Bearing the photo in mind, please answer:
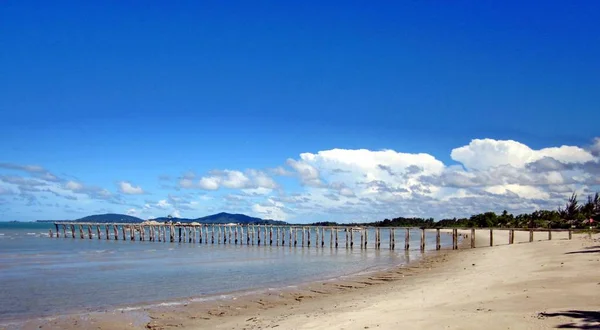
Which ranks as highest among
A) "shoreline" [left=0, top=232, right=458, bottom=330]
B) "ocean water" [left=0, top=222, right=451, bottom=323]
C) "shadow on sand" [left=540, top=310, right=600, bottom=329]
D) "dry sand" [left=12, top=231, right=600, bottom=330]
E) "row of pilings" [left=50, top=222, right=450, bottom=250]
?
"shadow on sand" [left=540, top=310, right=600, bottom=329]

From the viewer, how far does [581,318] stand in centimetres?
1051

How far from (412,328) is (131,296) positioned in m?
15.9

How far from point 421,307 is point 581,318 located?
4.58 m

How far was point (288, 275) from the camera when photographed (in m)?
31.6

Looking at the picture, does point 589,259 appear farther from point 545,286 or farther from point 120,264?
point 120,264

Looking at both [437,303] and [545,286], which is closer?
[437,303]

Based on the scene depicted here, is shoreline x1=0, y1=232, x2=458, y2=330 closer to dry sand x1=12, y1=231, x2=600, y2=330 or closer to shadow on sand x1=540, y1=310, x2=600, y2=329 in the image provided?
dry sand x1=12, y1=231, x2=600, y2=330

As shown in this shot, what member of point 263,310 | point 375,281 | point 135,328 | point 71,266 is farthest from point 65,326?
point 71,266

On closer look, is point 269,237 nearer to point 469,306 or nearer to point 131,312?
point 131,312

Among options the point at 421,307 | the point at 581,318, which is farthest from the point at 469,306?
the point at 581,318

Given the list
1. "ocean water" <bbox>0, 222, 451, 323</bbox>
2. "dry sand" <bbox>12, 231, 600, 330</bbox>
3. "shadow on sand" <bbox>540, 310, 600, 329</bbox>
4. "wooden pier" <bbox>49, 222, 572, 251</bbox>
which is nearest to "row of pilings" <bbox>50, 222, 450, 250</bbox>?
"wooden pier" <bbox>49, 222, 572, 251</bbox>

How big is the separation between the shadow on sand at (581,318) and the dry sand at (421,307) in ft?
0.04

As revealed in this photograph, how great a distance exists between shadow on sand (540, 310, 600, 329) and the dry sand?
0.01 metres

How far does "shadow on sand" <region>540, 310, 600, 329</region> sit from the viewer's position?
388 inches
